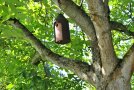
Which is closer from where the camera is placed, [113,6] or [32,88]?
[32,88]

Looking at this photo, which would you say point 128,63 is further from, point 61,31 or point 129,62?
point 61,31

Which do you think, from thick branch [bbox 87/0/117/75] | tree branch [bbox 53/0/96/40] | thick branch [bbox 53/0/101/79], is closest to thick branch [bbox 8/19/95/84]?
thick branch [bbox 53/0/101/79]

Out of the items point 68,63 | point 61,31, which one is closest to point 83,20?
point 61,31

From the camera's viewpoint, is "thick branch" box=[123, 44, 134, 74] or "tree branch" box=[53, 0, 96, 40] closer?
"thick branch" box=[123, 44, 134, 74]

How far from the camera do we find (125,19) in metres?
7.90

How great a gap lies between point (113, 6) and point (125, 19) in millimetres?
1294

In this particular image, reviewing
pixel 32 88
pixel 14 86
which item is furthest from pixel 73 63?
pixel 14 86

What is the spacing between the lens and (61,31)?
4777 millimetres

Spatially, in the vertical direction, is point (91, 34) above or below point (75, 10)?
below

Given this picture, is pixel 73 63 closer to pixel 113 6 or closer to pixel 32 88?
pixel 32 88

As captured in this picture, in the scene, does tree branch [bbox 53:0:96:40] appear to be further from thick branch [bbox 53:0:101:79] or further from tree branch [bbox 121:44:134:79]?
tree branch [bbox 121:44:134:79]

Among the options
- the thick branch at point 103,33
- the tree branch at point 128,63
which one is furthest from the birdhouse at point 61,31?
the tree branch at point 128,63

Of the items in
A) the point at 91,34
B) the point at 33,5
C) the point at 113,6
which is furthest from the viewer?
the point at 113,6

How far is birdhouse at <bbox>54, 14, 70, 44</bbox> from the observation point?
4742mm
